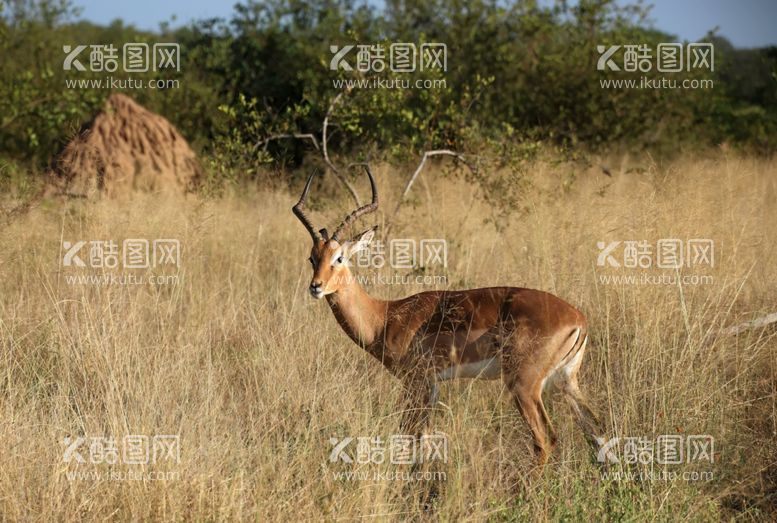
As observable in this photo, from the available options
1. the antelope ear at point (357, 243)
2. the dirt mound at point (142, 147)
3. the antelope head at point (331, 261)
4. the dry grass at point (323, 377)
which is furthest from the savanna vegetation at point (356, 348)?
the dirt mound at point (142, 147)

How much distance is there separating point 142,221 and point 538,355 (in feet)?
14.6

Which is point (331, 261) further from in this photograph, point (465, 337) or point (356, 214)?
point (465, 337)

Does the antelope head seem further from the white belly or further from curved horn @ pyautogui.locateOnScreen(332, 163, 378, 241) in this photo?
the white belly

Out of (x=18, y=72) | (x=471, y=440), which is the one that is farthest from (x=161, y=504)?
(x=18, y=72)

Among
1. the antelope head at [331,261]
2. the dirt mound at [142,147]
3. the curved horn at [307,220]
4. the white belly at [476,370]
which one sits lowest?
the white belly at [476,370]

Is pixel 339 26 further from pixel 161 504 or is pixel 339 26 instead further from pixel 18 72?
pixel 161 504

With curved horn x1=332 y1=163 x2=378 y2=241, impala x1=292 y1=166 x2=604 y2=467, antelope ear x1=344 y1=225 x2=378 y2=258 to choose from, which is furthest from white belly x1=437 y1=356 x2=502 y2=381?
curved horn x1=332 y1=163 x2=378 y2=241

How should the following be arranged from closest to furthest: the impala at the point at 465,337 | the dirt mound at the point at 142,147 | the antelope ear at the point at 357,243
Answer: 1. the impala at the point at 465,337
2. the antelope ear at the point at 357,243
3. the dirt mound at the point at 142,147

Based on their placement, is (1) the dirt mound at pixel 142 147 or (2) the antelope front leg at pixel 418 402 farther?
(1) the dirt mound at pixel 142 147

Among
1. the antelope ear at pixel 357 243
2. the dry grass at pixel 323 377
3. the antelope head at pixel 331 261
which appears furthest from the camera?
the antelope ear at pixel 357 243

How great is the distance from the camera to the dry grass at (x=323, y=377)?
4051 mm

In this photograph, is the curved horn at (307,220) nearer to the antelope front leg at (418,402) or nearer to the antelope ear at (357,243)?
the antelope ear at (357,243)

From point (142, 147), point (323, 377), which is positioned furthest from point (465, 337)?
point (142, 147)

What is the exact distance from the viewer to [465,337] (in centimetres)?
519
